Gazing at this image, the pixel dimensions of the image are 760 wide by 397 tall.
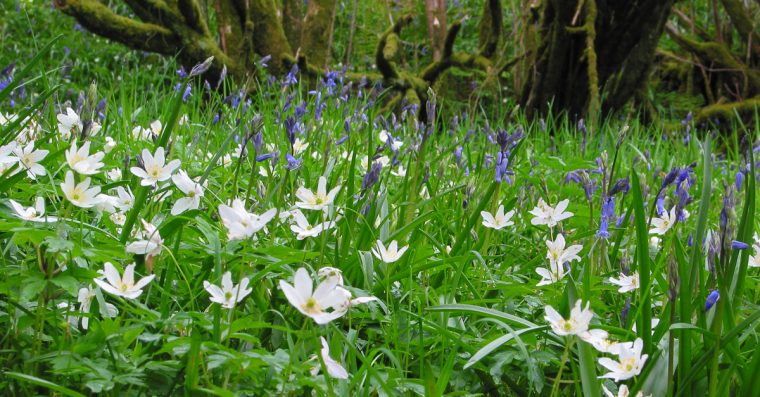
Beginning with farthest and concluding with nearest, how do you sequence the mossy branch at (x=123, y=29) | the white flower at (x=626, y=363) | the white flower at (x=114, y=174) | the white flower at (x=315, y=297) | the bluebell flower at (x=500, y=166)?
the mossy branch at (x=123, y=29) → the white flower at (x=114, y=174) → the bluebell flower at (x=500, y=166) → the white flower at (x=626, y=363) → the white flower at (x=315, y=297)

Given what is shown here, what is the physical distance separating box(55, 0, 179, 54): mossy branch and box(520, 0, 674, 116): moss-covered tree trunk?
8.91 ft

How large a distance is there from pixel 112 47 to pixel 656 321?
8550 millimetres

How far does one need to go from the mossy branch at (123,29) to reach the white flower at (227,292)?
4.86 meters

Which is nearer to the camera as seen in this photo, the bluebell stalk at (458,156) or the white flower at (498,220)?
the white flower at (498,220)

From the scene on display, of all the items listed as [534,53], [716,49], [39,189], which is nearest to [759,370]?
[39,189]

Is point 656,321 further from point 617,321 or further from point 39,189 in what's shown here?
point 39,189

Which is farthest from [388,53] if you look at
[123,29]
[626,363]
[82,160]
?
[626,363]

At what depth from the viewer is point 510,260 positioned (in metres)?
2.06

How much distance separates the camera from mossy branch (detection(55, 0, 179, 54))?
559 cm

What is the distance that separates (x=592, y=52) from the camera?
5.73 meters

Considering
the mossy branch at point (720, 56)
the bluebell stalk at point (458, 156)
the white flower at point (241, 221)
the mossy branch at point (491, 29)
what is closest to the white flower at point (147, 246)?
the white flower at point (241, 221)

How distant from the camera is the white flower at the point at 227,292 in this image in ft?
3.93

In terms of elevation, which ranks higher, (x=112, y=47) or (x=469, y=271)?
(x=469, y=271)

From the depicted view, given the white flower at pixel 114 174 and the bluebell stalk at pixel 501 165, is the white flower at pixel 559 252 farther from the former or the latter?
the white flower at pixel 114 174
